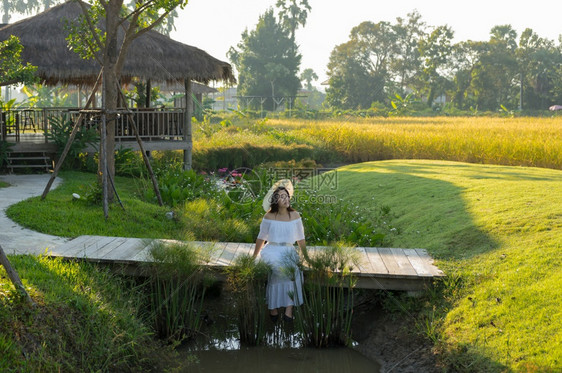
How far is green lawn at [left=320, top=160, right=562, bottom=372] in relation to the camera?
4.84 m

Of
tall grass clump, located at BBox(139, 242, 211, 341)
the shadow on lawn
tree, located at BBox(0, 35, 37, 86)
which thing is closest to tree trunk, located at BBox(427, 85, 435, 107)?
the shadow on lawn

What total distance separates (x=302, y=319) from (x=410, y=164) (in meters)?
10.0

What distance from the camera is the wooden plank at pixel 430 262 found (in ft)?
19.5

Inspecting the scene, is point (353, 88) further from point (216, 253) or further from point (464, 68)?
point (216, 253)

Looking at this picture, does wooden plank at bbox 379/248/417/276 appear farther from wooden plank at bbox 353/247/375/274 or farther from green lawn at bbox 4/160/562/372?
green lawn at bbox 4/160/562/372

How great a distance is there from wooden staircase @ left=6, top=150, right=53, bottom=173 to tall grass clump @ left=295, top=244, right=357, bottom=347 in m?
9.71

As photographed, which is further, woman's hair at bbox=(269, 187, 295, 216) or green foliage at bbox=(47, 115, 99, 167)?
green foliage at bbox=(47, 115, 99, 167)

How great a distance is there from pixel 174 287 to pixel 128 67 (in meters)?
10.1

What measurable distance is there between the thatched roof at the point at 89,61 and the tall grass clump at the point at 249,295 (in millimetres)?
9937

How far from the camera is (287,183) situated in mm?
6578

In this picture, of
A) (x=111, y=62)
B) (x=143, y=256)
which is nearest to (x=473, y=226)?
(x=143, y=256)

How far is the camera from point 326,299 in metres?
5.68

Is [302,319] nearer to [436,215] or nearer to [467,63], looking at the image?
[436,215]

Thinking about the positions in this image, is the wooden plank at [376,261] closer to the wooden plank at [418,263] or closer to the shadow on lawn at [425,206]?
the wooden plank at [418,263]
